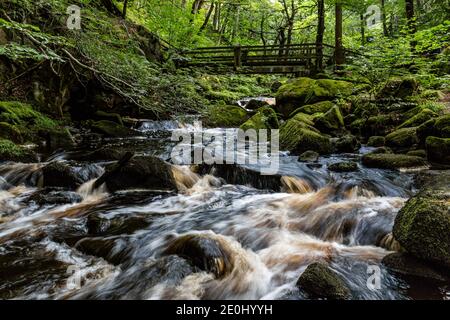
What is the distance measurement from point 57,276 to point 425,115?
9.58 metres

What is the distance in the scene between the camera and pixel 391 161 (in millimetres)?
7523

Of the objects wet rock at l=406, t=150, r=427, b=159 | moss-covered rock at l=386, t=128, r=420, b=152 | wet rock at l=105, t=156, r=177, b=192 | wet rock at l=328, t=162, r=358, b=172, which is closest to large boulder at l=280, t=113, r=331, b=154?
wet rock at l=328, t=162, r=358, b=172

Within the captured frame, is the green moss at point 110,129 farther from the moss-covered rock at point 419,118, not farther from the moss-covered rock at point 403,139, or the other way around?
the moss-covered rock at point 419,118

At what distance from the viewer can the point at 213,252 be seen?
399 centimetres

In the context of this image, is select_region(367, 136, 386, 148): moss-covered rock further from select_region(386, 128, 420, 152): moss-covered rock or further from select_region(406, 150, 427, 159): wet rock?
select_region(406, 150, 427, 159): wet rock

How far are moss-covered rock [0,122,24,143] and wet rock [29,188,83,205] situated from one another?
359 cm

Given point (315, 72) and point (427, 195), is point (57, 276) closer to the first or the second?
point (427, 195)

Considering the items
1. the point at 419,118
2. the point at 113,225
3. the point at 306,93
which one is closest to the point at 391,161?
the point at 419,118

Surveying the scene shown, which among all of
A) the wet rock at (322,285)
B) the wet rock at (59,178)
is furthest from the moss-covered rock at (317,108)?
the wet rock at (322,285)

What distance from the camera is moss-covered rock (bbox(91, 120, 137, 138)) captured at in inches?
444

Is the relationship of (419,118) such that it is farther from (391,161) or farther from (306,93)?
(306,93)

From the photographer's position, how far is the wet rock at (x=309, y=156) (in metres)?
8.31
